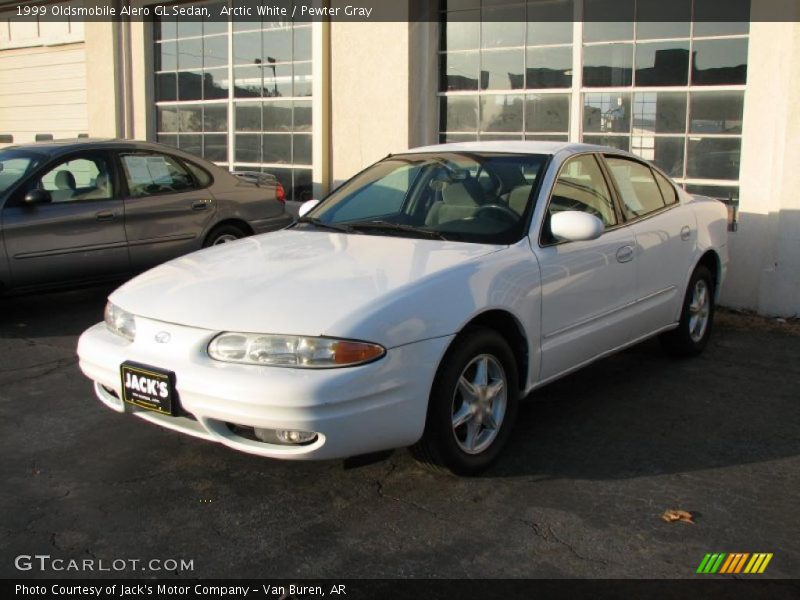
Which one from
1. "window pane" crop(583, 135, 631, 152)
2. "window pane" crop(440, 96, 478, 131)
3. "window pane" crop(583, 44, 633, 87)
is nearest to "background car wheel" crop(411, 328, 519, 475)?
"window pane" crop(583, 135, 631, 152)

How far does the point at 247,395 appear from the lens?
3.39m

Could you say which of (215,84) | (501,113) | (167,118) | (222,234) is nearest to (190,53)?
(215,84)

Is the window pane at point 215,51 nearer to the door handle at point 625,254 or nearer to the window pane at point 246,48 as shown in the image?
the window pane at point 246,48

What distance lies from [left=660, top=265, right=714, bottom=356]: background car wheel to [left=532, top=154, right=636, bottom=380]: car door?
101cm

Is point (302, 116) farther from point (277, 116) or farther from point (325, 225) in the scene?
point (325, 225)

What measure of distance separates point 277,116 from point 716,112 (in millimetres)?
5563

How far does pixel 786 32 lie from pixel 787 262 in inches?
76.2

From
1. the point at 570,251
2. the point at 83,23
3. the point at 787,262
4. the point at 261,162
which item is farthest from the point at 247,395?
the point at 83,23

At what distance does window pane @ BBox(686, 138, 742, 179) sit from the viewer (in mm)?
7824

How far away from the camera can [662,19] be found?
8.08m

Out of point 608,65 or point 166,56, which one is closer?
point 608,65

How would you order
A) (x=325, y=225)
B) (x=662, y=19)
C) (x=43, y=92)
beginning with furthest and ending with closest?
(x=43, y=92), (x=662, y=19), (x=325, y=225)

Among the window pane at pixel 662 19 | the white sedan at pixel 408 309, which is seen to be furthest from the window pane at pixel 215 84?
the white sedan at pixel 408 309

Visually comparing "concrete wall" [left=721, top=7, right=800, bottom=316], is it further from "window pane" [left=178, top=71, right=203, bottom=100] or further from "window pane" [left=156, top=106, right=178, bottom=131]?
"window pane" [left=156, top=106, right=178, bottom=131]
